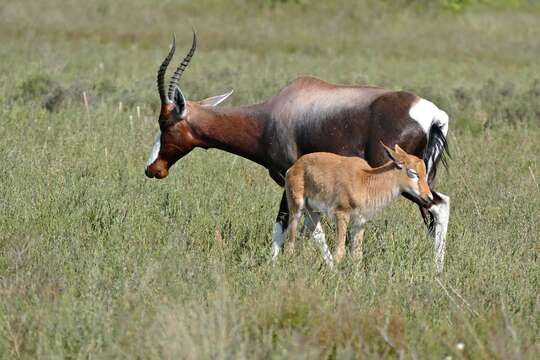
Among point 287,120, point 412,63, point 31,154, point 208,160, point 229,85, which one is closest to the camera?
point 287,120

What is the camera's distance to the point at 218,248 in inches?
286

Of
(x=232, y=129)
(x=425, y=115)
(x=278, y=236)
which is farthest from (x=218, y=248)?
(x=425, y=115)

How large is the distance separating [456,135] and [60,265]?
812 centimetres

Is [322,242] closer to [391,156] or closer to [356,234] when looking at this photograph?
[356,234]

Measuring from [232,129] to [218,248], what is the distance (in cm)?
163

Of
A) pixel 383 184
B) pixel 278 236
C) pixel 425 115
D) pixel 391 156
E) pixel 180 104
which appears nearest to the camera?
pixel 391 156

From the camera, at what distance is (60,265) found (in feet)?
21.1

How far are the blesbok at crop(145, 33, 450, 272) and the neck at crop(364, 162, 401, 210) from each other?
0.99 ft

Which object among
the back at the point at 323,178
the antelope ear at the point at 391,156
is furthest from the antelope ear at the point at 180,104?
the antelope ear at the point at 391,156

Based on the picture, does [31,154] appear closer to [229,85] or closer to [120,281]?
[120,281]

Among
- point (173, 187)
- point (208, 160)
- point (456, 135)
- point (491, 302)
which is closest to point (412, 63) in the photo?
point (456, 135)

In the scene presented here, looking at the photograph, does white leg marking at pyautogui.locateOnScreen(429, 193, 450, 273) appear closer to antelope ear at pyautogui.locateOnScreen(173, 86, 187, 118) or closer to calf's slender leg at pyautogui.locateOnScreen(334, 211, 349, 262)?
calf's slender leg at pyautogui.locateOnScreen(334, 211, 349, 262)

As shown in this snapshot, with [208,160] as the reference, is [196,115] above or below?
above

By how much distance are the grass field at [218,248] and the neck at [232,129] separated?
1.71 feet
